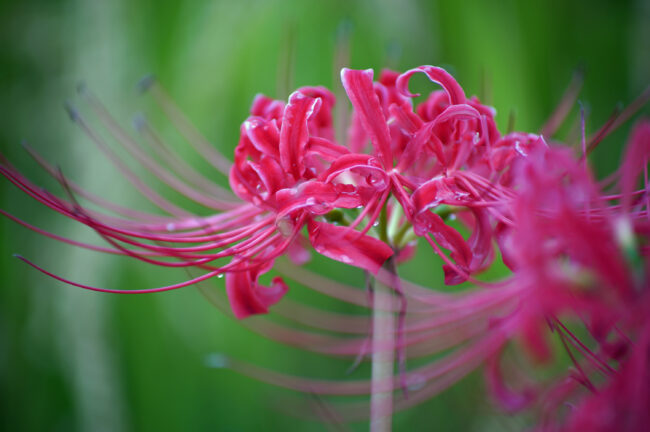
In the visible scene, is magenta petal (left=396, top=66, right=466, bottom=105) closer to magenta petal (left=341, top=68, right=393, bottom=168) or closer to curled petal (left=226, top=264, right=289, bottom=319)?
magenta petal (left=341, top=68, right=393, bottom=168)

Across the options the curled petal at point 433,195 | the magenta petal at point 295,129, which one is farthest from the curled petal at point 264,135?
the curled petal at point 433,195

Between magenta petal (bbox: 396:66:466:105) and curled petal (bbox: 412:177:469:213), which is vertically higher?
magenta petal (bbox: 396:66:466:105)

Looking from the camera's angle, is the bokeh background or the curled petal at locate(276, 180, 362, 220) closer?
the curled petal at locate(276, 180, 362, 220)

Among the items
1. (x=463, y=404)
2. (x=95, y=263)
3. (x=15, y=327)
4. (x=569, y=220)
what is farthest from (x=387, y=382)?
(x=15, y=327)

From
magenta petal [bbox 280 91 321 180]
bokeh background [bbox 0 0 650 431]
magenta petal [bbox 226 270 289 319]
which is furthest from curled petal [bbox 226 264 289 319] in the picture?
bokeh background [bbox 0 0 650 431]

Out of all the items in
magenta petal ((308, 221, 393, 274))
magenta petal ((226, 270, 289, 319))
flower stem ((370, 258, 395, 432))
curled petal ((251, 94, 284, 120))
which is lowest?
flower stem ((370, 258, 395, 432))

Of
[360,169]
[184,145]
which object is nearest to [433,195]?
[360,169]

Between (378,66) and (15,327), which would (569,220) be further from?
(15,327)
